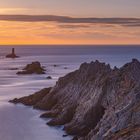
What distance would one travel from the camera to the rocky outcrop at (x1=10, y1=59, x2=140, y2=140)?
3096 cm

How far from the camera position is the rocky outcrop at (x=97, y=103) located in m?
31.0

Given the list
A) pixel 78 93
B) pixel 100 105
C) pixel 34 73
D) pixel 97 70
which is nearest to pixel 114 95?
pixel 100 105

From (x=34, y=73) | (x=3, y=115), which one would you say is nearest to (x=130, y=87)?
(x=3, y=115)

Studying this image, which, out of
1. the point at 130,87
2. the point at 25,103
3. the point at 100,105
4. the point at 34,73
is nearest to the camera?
the point at 130,87

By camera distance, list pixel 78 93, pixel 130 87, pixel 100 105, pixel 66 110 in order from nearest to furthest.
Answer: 1. pixel 130 87
2. pixel 100 105
3. pixel 66 110
4. pixel 78 93

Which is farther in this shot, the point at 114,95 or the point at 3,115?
the point at 3,115

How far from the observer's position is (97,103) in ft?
145

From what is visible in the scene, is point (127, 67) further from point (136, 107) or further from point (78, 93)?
→ point (136, 107)

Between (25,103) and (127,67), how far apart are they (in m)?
22.4

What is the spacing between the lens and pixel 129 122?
30297 mm

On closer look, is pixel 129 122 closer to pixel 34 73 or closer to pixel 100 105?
pixel 100 105

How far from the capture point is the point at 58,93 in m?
57.6

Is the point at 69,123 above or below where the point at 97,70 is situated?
below

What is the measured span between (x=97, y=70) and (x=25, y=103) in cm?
1341
